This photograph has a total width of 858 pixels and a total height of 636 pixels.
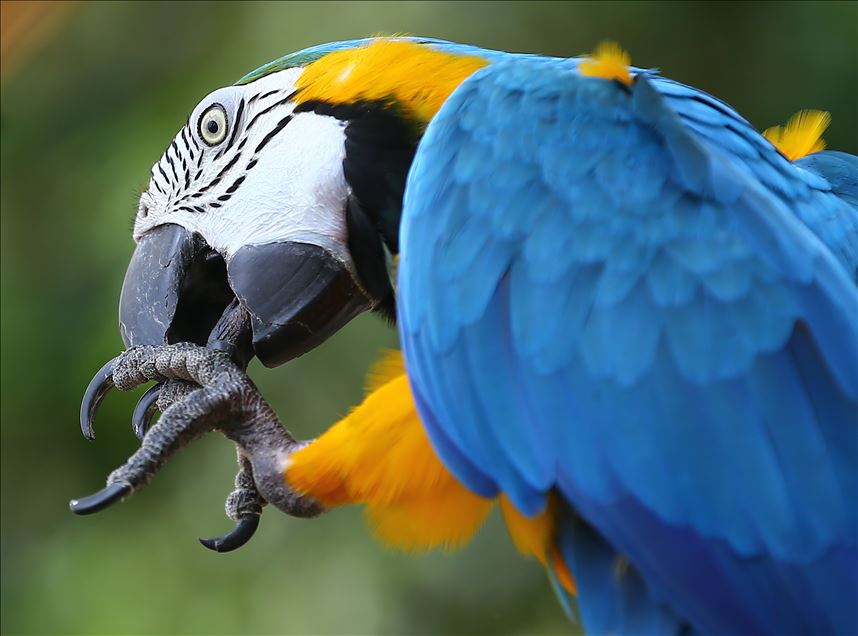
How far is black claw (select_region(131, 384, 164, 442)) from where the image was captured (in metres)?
1.32

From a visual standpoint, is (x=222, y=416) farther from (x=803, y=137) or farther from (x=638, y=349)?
(x=803, y=137)

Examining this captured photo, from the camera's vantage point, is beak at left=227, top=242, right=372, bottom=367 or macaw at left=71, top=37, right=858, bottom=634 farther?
beak at left=227, top=242, right=372, bottom=367

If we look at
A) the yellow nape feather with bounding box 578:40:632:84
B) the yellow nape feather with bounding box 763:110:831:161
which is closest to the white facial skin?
the yellow nape feather with bounding box 578:40:632:84

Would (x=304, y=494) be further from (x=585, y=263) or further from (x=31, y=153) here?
(x=31, y=153)

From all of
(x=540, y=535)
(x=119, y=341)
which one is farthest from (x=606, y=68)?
(x=119, y=341)

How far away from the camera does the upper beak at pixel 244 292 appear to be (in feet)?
4.08

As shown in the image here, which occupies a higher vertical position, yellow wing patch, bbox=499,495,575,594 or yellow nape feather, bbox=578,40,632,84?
yellow nape feather, bbox=578,40,632,84

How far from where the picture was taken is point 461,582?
2318mm

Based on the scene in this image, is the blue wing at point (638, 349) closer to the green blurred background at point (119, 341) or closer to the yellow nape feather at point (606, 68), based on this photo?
the yellow nape feather at point (606, 68)

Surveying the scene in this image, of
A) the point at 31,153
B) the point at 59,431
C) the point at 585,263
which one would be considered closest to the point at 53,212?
the point at 31,153

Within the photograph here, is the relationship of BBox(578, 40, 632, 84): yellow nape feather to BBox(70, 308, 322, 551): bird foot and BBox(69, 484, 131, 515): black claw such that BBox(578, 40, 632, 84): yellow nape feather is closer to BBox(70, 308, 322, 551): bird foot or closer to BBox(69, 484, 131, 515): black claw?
BBox(70, 308, 322, 551): bird foot

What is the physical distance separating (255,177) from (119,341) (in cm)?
94

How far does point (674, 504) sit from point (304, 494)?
0.48 meters

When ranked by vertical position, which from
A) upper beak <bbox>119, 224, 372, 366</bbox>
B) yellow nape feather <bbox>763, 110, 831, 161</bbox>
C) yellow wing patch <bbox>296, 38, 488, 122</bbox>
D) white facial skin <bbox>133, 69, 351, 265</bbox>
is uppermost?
yellow wing patch <bbox>296, 38, 488, 122</bbox>
